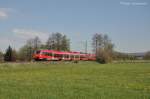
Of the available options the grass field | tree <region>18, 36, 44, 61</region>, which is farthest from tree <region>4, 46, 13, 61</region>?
the grass field

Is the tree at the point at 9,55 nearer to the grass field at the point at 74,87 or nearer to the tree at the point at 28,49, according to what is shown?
the tree at the point at 28,49

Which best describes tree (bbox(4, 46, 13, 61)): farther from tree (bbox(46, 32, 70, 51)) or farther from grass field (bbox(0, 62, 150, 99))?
grass field (bbox(0, 62, 150, 99))

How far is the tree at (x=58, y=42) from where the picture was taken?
4134 inches

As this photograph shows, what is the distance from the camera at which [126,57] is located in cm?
11431

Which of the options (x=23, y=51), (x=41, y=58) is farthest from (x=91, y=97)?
(x=23, y=51)

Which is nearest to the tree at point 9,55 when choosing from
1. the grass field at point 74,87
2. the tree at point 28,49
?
the tree at point 28,49

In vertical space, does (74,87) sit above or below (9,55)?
below

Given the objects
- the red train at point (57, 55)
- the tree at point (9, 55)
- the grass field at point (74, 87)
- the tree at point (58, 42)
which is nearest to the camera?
the grass field at point (74, 87)

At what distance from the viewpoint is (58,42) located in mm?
107312

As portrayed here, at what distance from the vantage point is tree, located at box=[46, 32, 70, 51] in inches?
4134

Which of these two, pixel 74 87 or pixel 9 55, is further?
pixel 9 55

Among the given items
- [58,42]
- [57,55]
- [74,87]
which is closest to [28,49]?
[58,42]

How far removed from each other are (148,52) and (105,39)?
83.8 ft

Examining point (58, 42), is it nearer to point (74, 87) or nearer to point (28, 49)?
point (28, 49)
